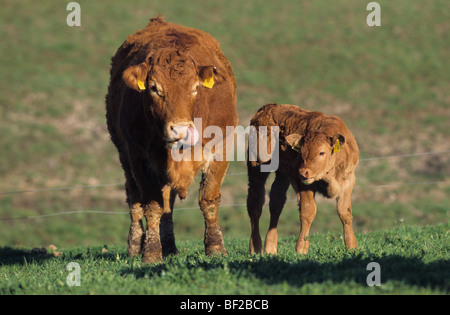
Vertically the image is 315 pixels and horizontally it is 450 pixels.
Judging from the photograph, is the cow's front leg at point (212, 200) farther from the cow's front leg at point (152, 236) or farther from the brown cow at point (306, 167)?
the cow's front leg at point (152, 236)

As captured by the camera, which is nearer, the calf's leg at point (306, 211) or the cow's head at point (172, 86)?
the cow's head at point (172, 86)

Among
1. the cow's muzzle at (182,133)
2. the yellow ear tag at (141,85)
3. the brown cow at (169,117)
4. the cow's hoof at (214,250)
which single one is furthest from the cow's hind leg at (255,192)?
the yellow ear tag at (141,85)

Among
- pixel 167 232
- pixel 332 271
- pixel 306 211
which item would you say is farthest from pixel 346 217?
pixel 167 232

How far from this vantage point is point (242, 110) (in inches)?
1040

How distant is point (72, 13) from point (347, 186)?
32088mm

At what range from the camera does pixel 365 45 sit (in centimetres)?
3362

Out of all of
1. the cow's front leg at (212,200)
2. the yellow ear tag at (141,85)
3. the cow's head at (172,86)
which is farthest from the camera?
the cow's front leg at (212,200)

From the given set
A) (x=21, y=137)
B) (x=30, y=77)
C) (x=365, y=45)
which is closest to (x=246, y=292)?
(x=21, y=137)

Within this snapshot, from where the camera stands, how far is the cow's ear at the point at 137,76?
8430mm

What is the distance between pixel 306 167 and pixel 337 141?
54 cm

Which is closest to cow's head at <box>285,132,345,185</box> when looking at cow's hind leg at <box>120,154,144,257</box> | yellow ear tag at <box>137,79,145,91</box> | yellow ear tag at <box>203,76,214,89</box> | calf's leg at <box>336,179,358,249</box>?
calf's leg at <box>336,179,358,249</box>

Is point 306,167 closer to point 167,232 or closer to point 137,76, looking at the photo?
point 137,76

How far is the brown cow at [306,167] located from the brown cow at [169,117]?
55cm

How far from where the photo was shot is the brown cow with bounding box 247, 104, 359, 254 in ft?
27.7
